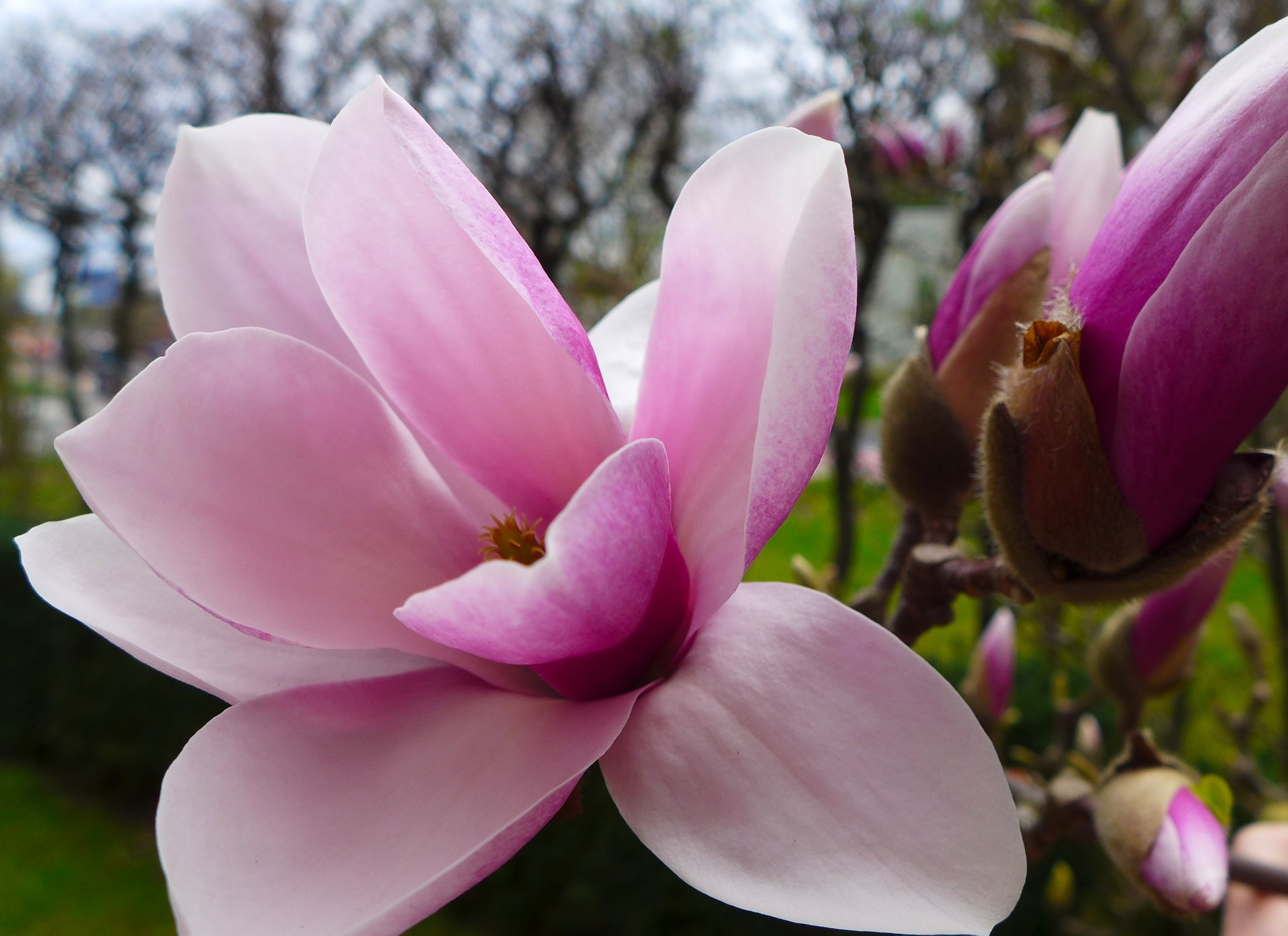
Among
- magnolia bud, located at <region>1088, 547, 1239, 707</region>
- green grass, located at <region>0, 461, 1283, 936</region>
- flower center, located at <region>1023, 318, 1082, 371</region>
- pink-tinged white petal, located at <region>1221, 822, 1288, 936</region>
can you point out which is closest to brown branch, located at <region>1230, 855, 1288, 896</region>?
pink-tinged white petal, located at <region>1221, 822, 1288, 936</region>

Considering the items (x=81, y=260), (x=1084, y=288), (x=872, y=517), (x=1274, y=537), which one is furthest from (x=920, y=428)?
(x=81, y=260)

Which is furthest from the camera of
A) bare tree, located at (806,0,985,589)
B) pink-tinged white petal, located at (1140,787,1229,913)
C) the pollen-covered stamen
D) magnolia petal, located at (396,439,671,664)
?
bare tree, located at (806,0,985,589)

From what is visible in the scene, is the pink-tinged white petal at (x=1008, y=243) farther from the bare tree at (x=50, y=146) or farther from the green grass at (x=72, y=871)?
the bare tree at (x=50, y=146)

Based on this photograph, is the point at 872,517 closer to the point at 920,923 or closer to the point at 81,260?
the point at 920,923

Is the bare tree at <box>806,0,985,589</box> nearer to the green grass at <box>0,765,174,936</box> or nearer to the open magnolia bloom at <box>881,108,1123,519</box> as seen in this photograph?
the open magnolia bloom at <box>881,108,1123,519</box>

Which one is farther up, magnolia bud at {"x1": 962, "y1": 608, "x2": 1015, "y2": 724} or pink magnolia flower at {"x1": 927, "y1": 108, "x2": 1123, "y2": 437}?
pink magnolia flower at {"x1": 927, "y1": 108, "x2": 1123, "y2": 437}

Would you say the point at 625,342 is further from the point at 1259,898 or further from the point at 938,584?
the point at 1259,898
